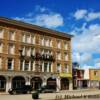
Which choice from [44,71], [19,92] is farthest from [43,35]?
[19,92]

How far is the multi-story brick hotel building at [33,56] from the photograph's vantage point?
54.4 m

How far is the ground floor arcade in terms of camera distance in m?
53.6

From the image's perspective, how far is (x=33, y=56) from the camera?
5900cm

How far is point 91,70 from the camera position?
84.1 metres

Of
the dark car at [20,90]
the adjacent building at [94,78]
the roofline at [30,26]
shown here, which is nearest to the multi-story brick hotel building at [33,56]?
the roofline at [30,26]

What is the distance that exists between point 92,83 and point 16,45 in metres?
37.4

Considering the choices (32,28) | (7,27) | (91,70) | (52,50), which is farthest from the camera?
(91,70)

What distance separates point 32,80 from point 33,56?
18.2 feet

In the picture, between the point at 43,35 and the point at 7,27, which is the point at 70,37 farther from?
the point at 7,27

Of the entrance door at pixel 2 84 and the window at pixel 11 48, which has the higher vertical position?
the window at pixel 11 48

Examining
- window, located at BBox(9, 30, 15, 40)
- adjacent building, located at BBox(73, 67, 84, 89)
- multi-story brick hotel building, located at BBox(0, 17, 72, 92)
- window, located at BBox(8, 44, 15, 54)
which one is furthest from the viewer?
adjacent building, located at BBox(73, 67, 84, 89)

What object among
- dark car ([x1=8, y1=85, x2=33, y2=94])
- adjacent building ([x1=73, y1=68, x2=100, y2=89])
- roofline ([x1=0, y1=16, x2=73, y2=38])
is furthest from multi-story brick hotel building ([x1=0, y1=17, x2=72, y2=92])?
adjacent building ([x1=73, y1=68, x2=100, y2=89])

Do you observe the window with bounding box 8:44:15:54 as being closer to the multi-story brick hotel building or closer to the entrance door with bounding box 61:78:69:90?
the multi-story brick hotel building

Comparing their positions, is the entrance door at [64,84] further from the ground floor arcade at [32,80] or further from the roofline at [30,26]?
the roofline at [30,26]
